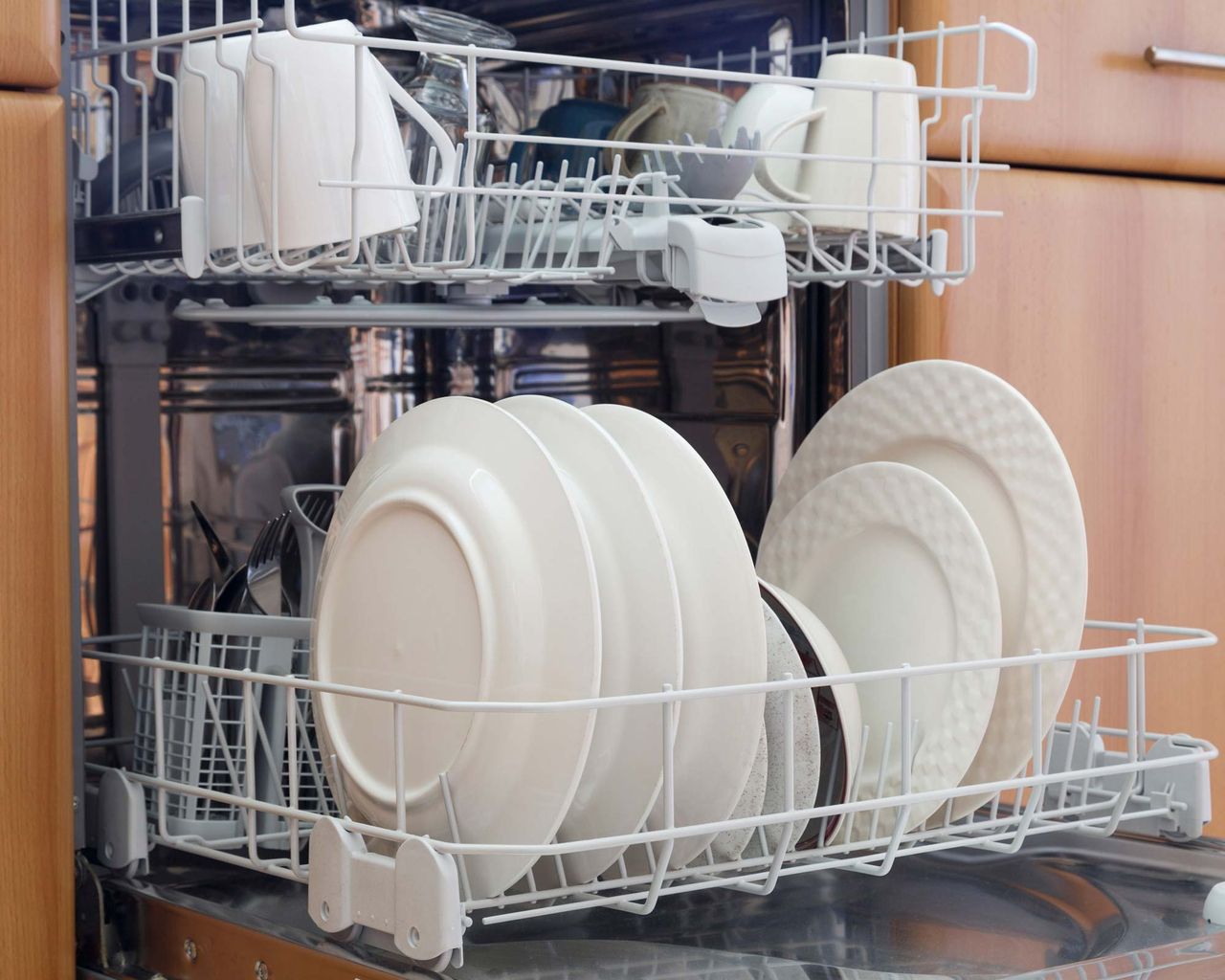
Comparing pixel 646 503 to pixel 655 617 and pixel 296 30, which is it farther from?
pixel 296 30

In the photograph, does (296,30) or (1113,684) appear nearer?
(296,30)

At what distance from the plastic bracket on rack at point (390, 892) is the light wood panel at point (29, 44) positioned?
0.43 metres

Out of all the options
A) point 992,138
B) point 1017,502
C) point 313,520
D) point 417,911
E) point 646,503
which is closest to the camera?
point 417,911

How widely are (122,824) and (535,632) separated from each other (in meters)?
0.32

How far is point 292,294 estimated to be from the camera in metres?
1.30

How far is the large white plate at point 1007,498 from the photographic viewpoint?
1.05 meters

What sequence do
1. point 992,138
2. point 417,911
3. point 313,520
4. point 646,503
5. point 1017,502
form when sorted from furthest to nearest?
point 992,138 → point 313,520 → point 1017,502 → point 646,503 → point 417,911

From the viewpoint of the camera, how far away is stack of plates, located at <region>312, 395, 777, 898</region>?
859 millimetres

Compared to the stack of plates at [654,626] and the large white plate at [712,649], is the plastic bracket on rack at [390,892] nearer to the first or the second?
the stack of plates at [654,626]

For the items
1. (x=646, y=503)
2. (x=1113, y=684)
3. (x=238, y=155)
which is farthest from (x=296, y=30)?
(x=1113, y=684)

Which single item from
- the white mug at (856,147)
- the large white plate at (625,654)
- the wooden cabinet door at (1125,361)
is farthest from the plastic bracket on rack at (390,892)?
the wooden cabinet door at (1125,361)

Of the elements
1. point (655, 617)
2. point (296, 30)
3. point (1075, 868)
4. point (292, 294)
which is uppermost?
point (296, 30)

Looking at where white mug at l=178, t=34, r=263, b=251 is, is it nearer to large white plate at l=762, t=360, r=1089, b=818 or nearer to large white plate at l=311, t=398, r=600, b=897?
large white plate at l=311, t=398, r=600, b=897

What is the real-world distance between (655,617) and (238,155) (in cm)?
34
